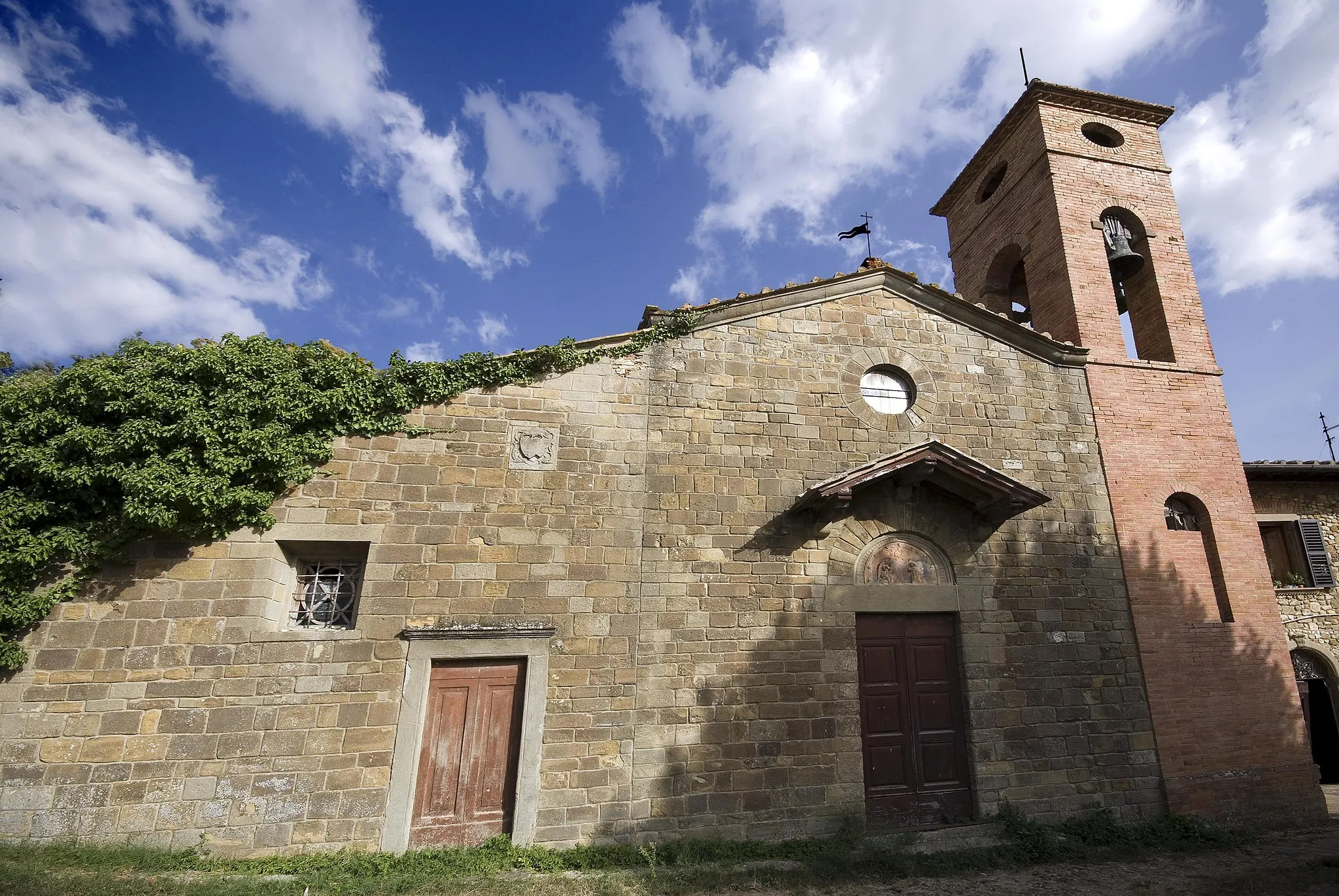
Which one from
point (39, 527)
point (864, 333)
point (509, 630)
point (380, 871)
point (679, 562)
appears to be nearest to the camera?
point (380, 871)

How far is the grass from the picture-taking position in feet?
17.6

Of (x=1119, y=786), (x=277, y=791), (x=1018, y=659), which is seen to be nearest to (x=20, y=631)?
(x=277, y=791)

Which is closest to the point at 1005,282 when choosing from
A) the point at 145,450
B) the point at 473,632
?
the point at 473,632

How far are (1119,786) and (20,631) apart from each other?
12.0 metres

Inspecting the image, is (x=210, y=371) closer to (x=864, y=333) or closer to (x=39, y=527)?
(x=39, y=527)

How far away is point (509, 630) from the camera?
6754mm

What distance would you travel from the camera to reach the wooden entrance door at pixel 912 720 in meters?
7.20

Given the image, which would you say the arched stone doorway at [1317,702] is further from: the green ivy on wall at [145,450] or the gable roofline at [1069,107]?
the green ivy on wall at [145,450]

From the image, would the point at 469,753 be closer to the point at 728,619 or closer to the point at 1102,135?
the point at 728,619

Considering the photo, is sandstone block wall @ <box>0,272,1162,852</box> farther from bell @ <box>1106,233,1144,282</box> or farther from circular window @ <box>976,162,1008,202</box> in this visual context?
circular window @ <box>976,162,1008,202</box>

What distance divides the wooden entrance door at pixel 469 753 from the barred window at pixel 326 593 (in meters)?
1.22

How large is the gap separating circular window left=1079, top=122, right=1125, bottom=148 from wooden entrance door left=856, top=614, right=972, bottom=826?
9.34 metres

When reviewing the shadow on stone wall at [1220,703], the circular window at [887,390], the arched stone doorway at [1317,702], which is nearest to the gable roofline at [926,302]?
the circular window at [887,390]

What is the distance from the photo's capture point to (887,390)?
28.7ft
